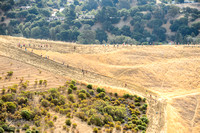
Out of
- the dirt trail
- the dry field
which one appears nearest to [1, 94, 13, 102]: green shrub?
the dry field

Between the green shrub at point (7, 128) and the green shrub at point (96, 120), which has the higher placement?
the green shrub at point (7, 128)

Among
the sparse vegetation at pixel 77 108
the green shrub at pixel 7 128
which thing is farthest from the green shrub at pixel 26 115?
the green shrub at pixel 7 128

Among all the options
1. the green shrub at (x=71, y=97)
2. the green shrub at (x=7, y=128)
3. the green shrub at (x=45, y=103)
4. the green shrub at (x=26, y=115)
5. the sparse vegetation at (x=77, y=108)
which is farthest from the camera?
the green shrub at (x=71, y=97)

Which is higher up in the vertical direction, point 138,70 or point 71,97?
point 138,70

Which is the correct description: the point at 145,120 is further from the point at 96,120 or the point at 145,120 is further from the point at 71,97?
the point at 71,97

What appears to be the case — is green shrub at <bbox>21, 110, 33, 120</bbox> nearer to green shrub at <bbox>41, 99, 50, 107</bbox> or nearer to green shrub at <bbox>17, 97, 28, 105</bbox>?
green shrub at <bbox>17, 97, 28, 105</bbox>

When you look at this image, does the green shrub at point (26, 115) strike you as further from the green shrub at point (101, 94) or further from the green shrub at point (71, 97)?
the green shrub at point (101, 94)

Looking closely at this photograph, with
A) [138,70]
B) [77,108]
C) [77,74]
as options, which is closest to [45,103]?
[77,108]
